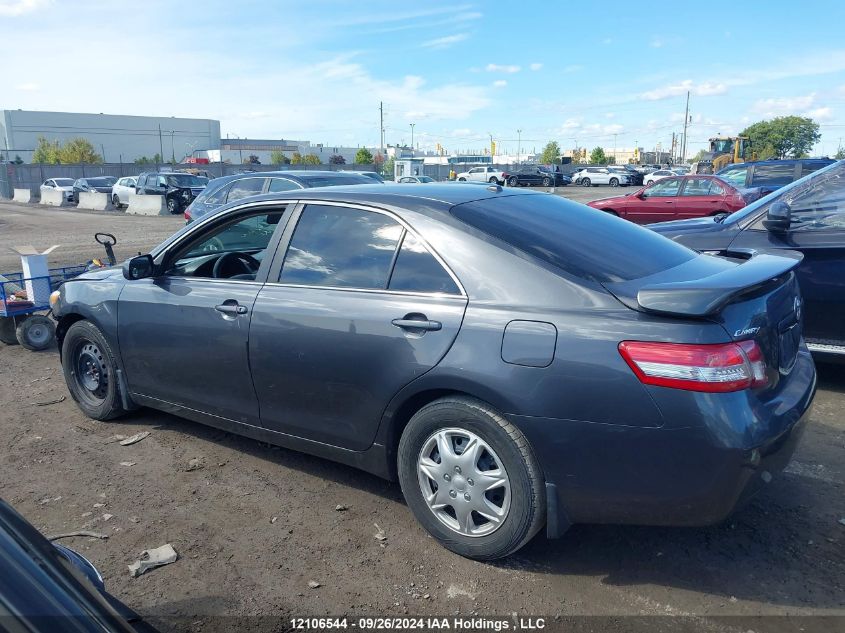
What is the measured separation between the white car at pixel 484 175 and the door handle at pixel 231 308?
4783cm

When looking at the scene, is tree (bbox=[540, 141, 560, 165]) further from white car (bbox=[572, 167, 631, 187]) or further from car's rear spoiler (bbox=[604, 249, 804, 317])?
car's rear spoiler (bbox=[604, 249, 804, 317])

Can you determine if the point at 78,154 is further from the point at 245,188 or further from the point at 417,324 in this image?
the point at 417,324

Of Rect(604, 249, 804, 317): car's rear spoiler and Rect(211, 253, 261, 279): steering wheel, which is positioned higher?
Rect(604, 249, 804, 317): car's rear spoiler

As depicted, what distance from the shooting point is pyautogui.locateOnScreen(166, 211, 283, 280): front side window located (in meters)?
4.30

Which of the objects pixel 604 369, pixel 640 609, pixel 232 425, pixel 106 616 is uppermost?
pixel 604 369

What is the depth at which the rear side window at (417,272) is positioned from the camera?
10.8 ft

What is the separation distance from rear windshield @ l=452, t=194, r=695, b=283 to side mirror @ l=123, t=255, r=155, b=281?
2.20 meters

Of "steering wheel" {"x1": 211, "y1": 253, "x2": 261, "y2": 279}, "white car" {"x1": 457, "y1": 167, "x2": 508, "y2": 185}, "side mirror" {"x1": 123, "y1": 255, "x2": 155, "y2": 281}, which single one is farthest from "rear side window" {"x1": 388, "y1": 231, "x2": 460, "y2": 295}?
"white car" {"x1": 457, "y1": 167, "x2": 508, "y2": 185}

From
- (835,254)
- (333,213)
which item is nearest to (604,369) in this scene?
(333,213)

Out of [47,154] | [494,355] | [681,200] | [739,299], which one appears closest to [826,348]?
[739,299]

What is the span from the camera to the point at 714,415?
2.66 meters

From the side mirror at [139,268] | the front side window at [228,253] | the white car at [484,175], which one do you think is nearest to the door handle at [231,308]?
the front side window at [228,253]

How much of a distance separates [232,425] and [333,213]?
4.65 feet

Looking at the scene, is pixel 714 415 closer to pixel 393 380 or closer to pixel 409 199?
pixel 393 380
